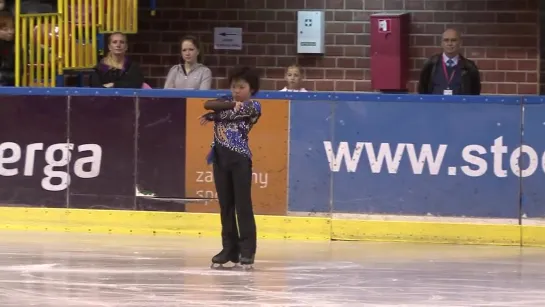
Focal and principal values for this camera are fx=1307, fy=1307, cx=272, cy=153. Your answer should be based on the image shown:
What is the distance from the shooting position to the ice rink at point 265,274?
356 inches

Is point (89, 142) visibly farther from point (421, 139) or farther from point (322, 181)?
point (421, 139)

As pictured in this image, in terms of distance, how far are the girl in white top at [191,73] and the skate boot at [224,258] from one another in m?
2.94

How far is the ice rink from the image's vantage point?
9031mm

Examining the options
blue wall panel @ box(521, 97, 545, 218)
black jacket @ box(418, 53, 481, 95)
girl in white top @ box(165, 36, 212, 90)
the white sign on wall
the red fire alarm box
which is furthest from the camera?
the white sign on wall

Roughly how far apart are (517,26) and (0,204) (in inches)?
254

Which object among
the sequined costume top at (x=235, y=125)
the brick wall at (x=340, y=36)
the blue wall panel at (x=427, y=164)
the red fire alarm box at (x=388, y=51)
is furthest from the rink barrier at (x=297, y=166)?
the brick wall at (x=340, y=36)

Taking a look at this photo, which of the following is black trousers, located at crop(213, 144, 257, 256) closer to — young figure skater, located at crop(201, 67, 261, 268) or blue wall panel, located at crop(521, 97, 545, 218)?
young figure skater, located at crop(201, 67, 261, 268)

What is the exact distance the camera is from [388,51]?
15.4 meters

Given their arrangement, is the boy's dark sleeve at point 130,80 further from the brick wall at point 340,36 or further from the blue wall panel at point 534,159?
the blue wall panel at point 534,159

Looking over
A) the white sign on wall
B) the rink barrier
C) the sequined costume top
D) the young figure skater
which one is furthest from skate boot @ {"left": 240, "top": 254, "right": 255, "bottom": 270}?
the white sign on wall

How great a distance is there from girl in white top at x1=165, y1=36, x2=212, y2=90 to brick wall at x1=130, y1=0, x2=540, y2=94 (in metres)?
3.06

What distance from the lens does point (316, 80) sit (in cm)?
Result: 1598

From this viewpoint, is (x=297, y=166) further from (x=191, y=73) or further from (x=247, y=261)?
(x=247, y=261)

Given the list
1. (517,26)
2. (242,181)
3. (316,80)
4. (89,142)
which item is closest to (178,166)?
(89,142)
